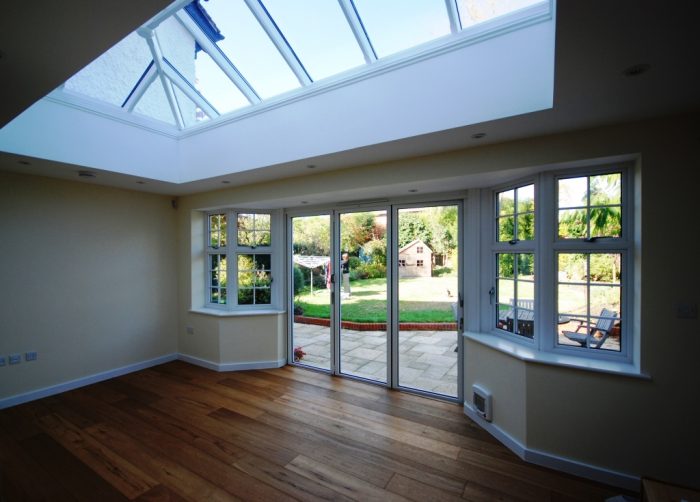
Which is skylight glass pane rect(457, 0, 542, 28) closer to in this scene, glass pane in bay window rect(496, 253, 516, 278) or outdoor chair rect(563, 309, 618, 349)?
glass pane in bay window rect(496, 253, 516, 278)

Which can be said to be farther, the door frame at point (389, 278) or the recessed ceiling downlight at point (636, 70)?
the door frame at point (389, 278)

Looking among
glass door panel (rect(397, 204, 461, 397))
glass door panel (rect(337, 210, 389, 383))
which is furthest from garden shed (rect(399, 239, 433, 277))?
glass door panel (rect(337, 210, 389, 383))

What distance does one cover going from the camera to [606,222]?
2492mm

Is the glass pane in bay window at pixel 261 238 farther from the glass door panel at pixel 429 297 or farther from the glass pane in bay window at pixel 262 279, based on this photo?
the glass door panel at pixel 429 297

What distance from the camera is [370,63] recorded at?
2650mm

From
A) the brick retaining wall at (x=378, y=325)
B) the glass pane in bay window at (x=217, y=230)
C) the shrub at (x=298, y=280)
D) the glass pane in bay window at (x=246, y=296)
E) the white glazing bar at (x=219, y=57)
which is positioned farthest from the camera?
the glass pane in bay window at (x=217, y=230)

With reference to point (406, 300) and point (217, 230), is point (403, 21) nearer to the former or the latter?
point (406, 300)

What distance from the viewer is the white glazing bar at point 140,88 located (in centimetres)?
326

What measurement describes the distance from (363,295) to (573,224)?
2.41 metres

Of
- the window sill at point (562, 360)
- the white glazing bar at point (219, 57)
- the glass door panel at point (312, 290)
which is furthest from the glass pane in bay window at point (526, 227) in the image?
the white glazing bar at point (219, 57)

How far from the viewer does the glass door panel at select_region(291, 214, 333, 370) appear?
14.5 feet

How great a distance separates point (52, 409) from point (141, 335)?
1.30 meters

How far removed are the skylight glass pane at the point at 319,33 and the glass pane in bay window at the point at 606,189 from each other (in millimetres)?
2178

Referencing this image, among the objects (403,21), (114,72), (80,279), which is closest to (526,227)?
(403,21)
